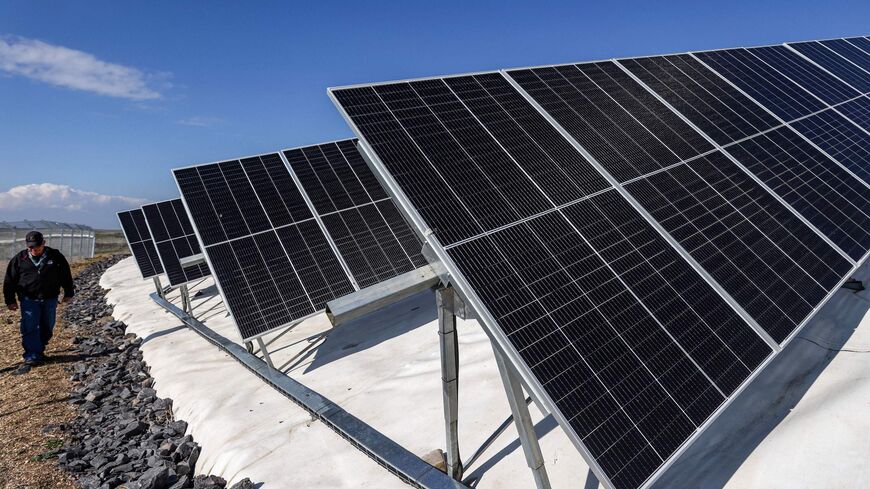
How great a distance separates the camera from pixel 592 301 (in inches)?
186

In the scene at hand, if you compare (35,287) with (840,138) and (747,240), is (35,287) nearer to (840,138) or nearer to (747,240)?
(747,240)

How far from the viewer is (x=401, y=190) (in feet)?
15.7

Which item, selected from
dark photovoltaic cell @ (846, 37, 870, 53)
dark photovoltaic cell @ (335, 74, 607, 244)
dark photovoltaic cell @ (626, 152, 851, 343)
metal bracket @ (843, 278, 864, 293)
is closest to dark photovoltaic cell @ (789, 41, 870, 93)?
dark photovoltaic cell @ (846, 37, 870, 53)

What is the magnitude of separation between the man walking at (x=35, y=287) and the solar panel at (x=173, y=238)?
13.7ft

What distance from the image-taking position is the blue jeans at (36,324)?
11188 mm

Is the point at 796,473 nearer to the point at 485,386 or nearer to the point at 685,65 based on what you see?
the point at 485,386

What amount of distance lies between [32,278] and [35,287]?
0.78 feet

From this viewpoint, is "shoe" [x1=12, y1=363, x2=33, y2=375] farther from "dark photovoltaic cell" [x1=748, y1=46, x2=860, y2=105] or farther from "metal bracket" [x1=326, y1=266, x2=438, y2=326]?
"dark photovoltaic cell" [x1=748, y1=46, x2=860, y2=105]

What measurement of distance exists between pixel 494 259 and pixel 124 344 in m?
13.9

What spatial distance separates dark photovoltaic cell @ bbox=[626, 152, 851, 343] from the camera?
5.73m

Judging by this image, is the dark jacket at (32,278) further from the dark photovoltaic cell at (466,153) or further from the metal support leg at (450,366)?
the metal support leg at (450,366)

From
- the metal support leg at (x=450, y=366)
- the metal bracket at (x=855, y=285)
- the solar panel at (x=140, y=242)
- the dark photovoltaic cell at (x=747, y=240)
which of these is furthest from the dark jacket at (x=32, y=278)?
the metal bracket at (x=855, y=285)

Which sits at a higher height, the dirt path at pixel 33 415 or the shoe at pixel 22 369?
the shoe at pixel 22 369

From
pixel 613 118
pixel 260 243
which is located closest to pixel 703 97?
pixel 613 118
